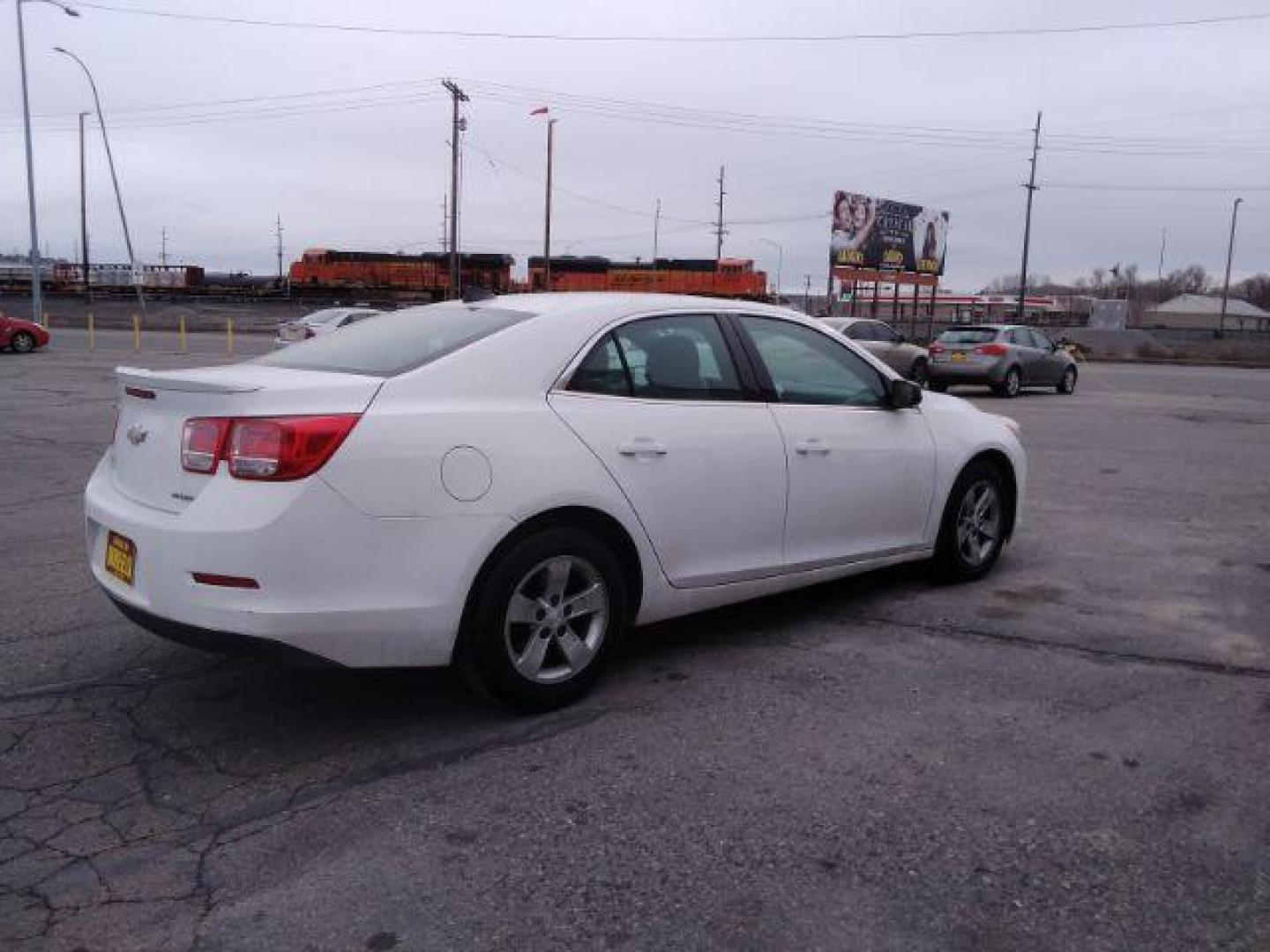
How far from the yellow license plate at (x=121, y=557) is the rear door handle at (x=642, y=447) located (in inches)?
66.7

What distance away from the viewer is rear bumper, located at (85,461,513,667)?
3219 millimetres

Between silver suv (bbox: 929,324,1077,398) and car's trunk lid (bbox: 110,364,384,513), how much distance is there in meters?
18.6

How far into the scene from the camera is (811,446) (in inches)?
183

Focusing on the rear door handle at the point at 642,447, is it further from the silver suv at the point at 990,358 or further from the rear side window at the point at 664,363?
the silver suv at the point at 990,358

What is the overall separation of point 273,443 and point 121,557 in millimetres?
793

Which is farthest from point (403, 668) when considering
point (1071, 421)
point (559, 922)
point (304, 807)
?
point (1071, 421)

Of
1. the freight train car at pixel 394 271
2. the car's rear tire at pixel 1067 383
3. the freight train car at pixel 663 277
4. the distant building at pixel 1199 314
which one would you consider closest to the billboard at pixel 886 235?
the freight train car at pixel 663 277

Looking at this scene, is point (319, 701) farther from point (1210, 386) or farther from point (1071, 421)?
point (1210, 386)

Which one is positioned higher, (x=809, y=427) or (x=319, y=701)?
(x=809, y=427)

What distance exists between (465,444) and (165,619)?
1.09 meters

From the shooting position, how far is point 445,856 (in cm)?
288

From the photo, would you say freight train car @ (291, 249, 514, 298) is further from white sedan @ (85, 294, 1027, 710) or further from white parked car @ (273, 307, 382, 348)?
white sedan @ (85, 294, 1027, 710)

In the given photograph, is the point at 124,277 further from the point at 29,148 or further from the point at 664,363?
the point at 664,363

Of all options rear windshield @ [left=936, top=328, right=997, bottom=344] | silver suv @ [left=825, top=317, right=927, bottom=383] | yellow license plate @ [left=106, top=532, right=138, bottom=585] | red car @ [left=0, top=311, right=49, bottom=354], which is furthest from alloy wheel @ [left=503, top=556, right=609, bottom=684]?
red car @ [left=0, top=311, right=49, bottom=354]
